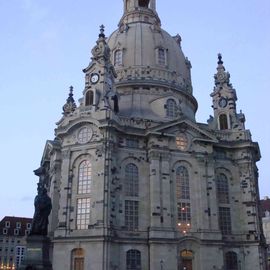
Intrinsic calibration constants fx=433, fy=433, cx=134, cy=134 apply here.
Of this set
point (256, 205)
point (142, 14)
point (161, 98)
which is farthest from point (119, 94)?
point (256, 205)

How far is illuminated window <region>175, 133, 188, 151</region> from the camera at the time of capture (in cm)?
5234

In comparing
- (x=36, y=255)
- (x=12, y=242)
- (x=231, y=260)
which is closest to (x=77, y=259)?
(x=36, y=255)

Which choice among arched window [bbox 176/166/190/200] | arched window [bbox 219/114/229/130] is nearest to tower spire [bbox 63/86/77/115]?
arched window [bbox 176/166/190/200]

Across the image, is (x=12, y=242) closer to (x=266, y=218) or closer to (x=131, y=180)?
(x=131, y=180)

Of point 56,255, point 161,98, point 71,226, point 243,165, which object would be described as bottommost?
point 56,255

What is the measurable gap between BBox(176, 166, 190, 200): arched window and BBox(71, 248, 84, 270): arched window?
12.9 metres

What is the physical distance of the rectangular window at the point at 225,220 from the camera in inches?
2052

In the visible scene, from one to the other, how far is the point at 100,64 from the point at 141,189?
53.4ft

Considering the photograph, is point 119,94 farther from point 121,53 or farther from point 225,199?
point 225,199

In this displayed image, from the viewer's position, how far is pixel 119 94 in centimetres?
5888

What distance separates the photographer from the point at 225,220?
172ft

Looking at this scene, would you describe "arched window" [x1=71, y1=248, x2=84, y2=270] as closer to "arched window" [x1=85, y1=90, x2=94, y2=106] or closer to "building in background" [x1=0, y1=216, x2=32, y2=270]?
"arched window" [x1=85, y1=90, x2=94, y2=106]

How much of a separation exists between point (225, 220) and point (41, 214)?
27.3m

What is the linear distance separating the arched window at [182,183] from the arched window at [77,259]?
12891 mm
